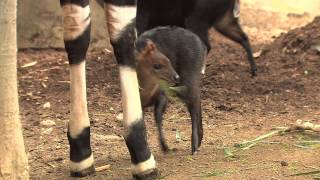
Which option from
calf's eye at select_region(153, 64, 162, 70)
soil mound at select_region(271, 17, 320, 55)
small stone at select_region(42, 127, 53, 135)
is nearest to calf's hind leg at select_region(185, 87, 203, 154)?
calf's eye at select_region(153, 64, 162, 70)

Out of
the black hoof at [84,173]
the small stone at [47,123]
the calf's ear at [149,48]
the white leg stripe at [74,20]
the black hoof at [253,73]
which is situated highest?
the white leg stripe at [74,20]

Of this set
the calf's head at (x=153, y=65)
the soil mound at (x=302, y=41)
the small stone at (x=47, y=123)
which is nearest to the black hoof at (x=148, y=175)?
the calf's head at (x=153, y=65)

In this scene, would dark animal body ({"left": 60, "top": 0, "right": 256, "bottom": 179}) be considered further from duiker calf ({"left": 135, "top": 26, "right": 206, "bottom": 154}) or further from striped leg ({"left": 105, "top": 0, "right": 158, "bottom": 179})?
duiker calf ({"left": 135, "top": 26, "right": 206, "bottom": 154})

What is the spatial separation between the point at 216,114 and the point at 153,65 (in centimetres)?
116

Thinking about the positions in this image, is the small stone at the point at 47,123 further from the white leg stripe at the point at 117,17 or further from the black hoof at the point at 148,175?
the white leg stripe at the point at 117,17

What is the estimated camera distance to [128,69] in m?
3.35

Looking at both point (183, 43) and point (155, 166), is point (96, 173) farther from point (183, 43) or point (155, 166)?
point (183, 43)

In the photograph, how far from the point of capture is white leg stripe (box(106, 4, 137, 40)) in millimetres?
3318

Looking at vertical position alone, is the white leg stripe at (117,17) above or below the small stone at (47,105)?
above

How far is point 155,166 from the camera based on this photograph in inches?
137

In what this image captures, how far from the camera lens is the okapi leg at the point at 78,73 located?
3.46m

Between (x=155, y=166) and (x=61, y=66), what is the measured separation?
152 inches

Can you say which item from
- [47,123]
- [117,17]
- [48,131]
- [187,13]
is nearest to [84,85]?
[117,17]

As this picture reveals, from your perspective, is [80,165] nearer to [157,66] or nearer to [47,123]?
[157,66]
